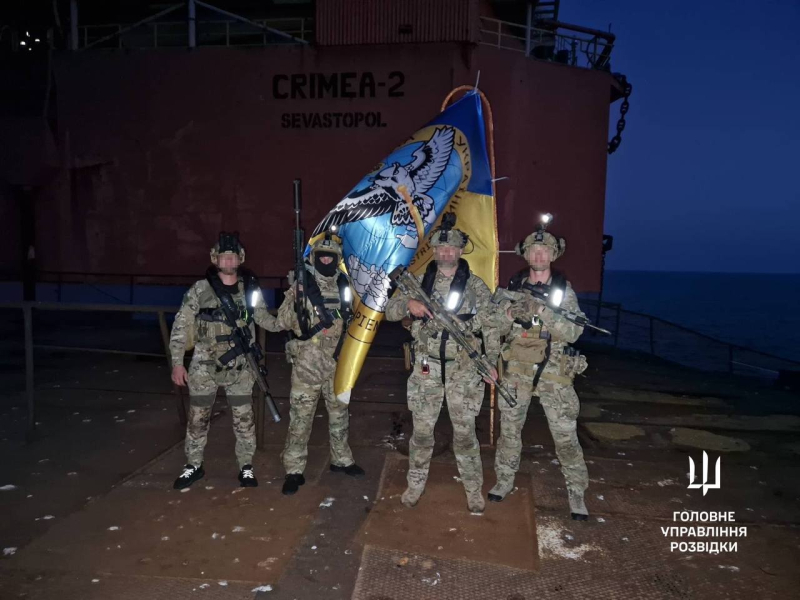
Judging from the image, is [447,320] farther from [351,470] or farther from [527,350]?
[351,470]

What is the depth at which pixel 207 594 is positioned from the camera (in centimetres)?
313

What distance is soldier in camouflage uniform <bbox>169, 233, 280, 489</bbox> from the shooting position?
448 cm

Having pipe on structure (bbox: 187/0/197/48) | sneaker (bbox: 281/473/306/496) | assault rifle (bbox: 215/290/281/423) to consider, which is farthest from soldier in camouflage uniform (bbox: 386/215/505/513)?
pipe on structure (bbox: 187/0/197/48)

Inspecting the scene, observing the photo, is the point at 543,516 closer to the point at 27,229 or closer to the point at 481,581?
the point at 481,581

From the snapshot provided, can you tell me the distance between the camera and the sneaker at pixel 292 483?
175 inches

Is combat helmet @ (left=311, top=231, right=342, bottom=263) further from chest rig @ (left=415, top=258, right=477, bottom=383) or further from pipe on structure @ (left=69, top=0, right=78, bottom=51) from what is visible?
pipe on structure @ (left=69, top=0, right=78, bottom=51)

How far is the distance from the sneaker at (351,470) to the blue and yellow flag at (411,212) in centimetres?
77

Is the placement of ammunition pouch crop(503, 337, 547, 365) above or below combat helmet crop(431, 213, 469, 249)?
below

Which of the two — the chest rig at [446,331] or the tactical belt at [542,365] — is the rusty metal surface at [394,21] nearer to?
the chest rig at [446,331]

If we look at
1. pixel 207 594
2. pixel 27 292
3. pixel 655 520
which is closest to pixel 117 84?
pixel 27 292

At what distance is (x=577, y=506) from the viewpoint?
4.12 m

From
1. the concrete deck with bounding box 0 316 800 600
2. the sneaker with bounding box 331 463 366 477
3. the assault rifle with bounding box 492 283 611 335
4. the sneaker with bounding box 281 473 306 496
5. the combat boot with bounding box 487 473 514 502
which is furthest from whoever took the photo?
the sneaker with bounding box 331 463 366 477

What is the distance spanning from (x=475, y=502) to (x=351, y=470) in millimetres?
1293

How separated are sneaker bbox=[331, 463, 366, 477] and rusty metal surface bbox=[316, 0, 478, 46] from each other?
12229 millimetres
